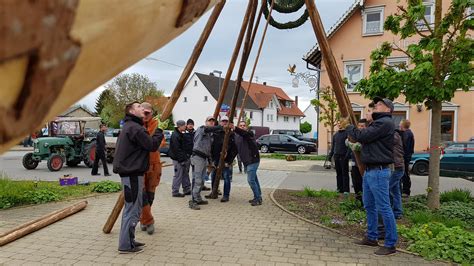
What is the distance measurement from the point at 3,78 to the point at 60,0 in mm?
146

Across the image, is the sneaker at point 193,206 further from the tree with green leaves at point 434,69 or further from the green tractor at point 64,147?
the green tractor at point 64,147

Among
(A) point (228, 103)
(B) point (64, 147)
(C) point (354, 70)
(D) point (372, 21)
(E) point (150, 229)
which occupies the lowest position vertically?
(E) point (150, 229)

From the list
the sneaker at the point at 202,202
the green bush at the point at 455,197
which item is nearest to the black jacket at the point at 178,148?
the sneaker at the point at 202,202

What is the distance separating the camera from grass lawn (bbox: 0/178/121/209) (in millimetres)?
7883

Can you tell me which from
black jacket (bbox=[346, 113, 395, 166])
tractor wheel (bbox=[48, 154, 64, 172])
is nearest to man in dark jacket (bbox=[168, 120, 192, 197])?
black jacket (bbox=[346, 113, 395, 166])

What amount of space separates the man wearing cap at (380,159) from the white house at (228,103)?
119ft

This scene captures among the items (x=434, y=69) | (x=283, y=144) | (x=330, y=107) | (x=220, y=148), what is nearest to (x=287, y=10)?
(x=434, y=69)

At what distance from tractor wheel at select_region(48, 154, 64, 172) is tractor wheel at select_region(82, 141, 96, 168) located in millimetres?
1192

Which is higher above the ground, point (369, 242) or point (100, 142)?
point (100, 142)

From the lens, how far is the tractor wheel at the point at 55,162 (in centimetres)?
1459

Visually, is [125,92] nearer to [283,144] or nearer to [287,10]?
[283,144]

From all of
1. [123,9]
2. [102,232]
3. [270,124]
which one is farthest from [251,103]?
[123,9]

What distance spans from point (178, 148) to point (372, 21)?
1746 cm

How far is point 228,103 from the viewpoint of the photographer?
42.1 meters
